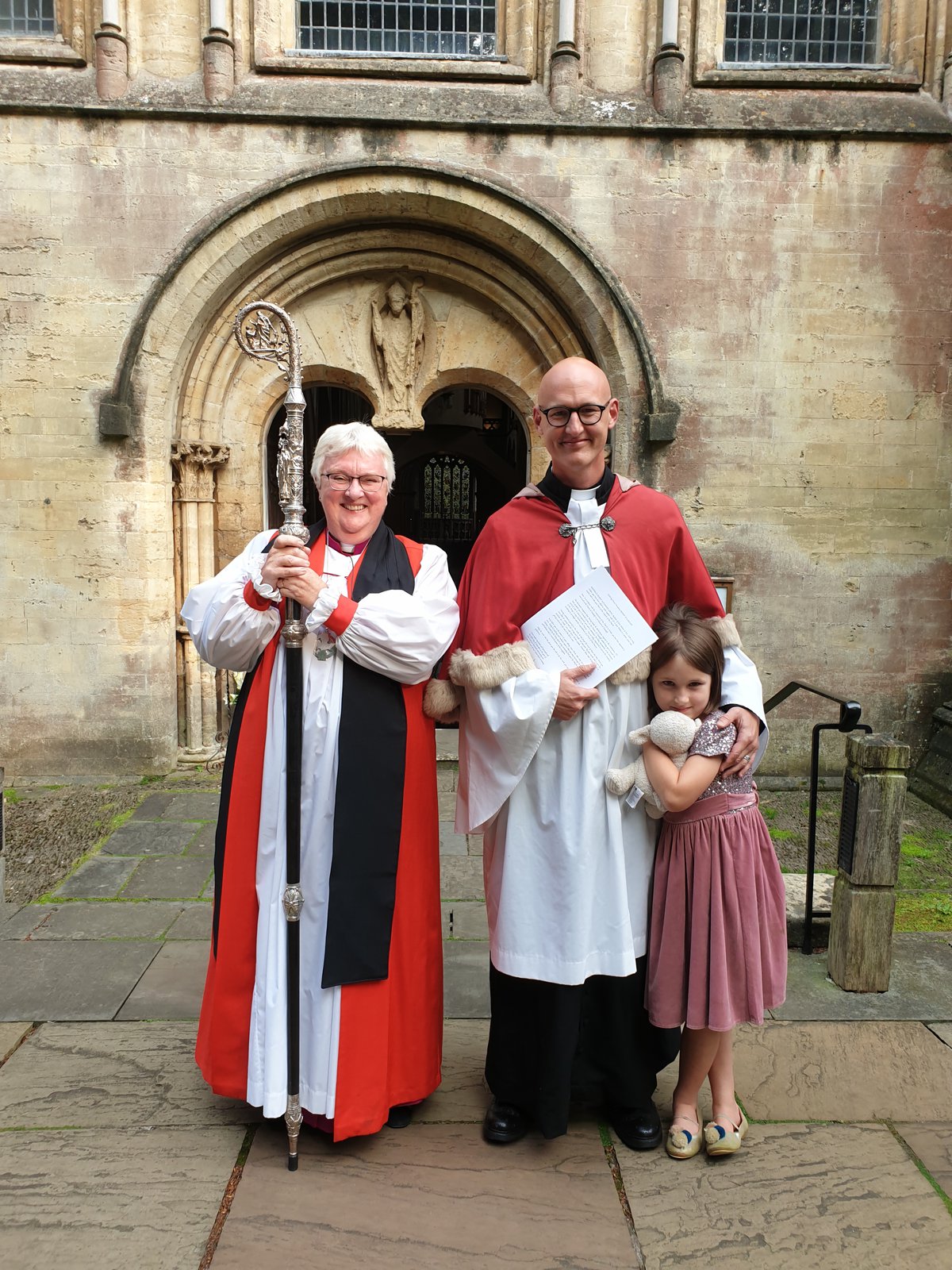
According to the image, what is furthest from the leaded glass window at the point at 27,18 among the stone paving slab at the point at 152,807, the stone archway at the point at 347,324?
the stone paving slab at the point at 152,807

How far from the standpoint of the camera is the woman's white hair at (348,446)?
7.74 feet

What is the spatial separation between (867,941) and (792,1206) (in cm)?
139

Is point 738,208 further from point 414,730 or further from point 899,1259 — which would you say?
point 899,1259

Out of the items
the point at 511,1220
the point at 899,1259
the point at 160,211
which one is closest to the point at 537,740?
the point at 511,1220

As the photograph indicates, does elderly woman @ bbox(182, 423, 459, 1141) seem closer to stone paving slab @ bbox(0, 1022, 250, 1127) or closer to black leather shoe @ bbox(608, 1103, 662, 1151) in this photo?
stone paving slab @ bbox(0, 1022, 250, 1127)

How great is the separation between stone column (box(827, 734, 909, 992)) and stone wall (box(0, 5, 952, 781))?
3260 mm

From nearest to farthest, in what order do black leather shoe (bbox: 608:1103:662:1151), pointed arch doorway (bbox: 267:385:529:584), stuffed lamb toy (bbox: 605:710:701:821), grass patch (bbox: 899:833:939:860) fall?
1. stuffed lamb toy (bbox: 605:710:701:821)
2. black leather shoe (bbox: 608:1103:662:1151)
3. grass patch (bbox: 899:833:939:860)
4. pointed arch doorway (bbox: 267:385:529:584)

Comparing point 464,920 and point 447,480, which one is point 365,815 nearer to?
point 464,920

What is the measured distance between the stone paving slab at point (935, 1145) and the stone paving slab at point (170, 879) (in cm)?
317

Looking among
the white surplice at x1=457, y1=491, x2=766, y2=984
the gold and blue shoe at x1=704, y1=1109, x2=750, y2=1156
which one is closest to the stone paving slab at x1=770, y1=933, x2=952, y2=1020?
the gold and blue shoe at x1=704, y1=1109, x2=750, y2=1156

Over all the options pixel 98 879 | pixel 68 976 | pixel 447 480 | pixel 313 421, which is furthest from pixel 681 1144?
pixel 313 421

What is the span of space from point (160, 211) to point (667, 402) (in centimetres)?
376

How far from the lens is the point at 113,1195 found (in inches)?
89.5

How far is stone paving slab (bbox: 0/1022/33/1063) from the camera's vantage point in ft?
9.75
